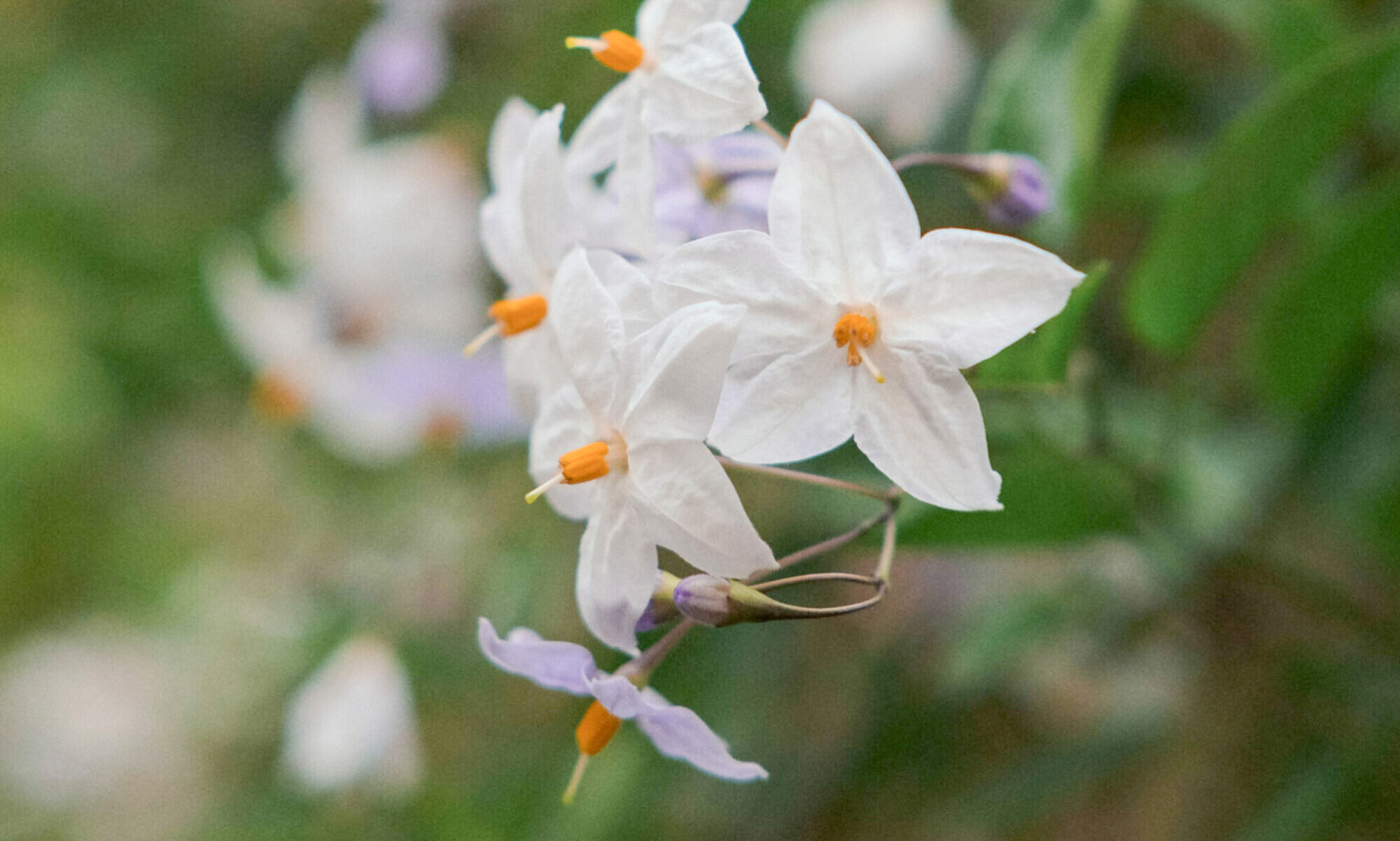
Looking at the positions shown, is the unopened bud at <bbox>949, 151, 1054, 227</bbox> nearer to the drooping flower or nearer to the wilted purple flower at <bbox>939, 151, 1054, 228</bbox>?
the wilted purple flower at <bbox>939, 151, 1054, 228</bbox>

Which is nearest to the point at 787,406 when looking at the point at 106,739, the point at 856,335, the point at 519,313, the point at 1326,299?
the point at 856,335

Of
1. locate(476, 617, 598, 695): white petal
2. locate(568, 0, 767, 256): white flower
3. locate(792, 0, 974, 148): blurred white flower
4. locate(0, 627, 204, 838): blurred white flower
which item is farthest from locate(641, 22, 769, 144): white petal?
locate(0, 627, 204, 838): blurred white flower

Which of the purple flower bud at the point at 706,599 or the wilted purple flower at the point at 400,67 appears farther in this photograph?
the wilted purple flower at the point at 400,67

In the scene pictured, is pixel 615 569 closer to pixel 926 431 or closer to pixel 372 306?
pixel 926 431

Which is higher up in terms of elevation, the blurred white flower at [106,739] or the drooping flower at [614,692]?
the drooping flower at [614,692]

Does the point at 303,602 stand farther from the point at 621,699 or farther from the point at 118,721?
the point at 621,699

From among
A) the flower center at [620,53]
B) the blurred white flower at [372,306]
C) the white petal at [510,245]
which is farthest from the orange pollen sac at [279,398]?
the flower center at [620,53]

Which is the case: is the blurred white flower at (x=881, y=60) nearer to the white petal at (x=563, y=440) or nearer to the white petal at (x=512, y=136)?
the white petal at (x=512, y=136)
